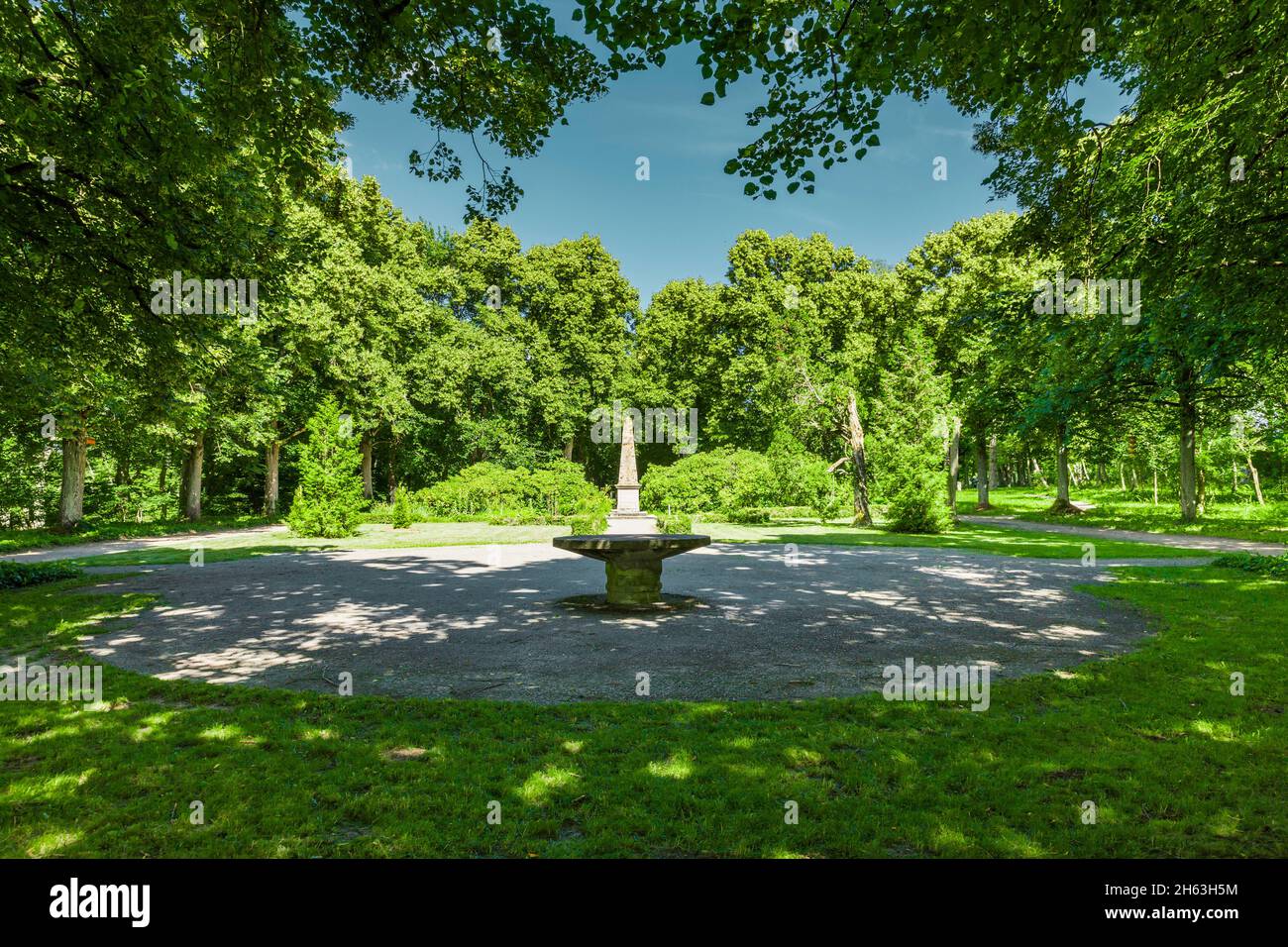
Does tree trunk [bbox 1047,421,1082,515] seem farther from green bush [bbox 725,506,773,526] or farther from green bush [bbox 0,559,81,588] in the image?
green bush [bbox 0,559,81,588]

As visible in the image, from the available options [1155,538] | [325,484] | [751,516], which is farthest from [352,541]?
A: [1155,538]

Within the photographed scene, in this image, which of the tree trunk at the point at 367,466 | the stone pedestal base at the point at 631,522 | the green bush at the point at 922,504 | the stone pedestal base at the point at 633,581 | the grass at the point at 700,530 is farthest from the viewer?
the tree trunk at the point at 367,466

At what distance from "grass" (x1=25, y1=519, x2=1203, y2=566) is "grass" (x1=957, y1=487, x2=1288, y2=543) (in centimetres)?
413

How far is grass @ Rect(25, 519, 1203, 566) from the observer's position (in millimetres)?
14641

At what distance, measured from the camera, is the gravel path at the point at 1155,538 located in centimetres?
1440

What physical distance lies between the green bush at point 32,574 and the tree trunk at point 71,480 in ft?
36.2

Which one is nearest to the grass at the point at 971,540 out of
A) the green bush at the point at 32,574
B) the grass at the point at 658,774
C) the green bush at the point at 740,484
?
the green bush at the point at 740,484

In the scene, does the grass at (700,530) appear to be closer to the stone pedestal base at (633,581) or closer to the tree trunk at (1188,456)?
the tree trunk at (1188,456)

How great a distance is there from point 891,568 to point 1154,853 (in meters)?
9.97

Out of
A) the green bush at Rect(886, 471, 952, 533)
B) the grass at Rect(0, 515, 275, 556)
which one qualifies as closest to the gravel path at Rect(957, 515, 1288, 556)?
the green bush at Rect(886, 471, 952, 533)

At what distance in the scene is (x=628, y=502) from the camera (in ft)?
89.9

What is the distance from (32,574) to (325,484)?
380 inches

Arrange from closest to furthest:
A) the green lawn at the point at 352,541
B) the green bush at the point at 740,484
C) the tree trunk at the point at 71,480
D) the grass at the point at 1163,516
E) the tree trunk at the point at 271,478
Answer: the green lawn at the point at 352,541 < the grass at the point at 1163,516 < the tree trunk at the point at 71,480 < the green bush at the point at 740,484 < the tree trunk at the point at 271,478

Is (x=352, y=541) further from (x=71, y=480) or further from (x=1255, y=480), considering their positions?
(x=1255, y=480)
